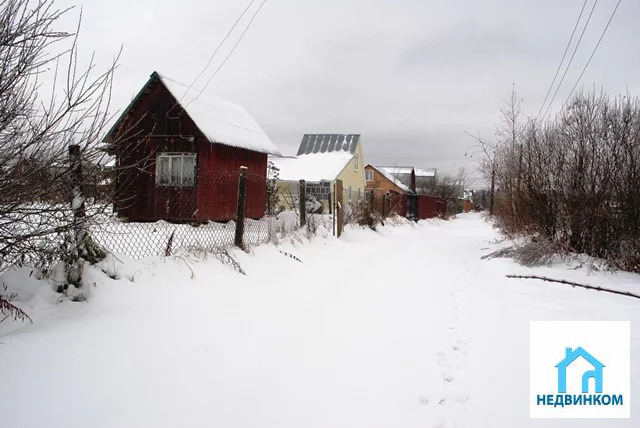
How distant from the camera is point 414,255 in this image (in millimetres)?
9859

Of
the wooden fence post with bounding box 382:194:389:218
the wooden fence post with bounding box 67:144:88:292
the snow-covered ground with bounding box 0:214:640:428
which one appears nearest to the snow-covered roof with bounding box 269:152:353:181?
the wooden fence post with bounding box 382:194:389:218

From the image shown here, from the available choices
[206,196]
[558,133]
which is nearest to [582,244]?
[558,133]

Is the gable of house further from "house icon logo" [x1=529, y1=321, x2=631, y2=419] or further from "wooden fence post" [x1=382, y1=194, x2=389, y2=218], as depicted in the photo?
"house icon logo" [x1=529, y1=321, x2=631, y2=419]

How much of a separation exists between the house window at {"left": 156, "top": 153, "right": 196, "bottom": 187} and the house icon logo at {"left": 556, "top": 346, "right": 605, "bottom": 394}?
11528 millimetres

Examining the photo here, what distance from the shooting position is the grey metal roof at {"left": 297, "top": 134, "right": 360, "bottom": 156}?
99.0 feet

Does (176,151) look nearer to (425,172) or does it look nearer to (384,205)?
(384,205)

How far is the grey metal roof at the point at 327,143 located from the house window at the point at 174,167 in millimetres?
18053

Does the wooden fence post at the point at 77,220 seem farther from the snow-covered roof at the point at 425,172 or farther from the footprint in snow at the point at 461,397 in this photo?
the snow-covered roof at the point at 425,172

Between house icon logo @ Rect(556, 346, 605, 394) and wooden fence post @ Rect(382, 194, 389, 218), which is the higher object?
wooden fence post @ Rect(382, 194, 389, 218)

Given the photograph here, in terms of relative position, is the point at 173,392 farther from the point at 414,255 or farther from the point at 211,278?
the point at 414,255

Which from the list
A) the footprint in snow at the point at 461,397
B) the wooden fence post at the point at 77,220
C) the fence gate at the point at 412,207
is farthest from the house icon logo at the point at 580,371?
the fence gate at the point at 412,207

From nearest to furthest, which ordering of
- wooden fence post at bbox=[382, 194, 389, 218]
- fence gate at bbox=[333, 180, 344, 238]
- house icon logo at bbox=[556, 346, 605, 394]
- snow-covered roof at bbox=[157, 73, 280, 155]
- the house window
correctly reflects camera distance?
house icon logo at bbox=[556, 346, 605, 394] < fence gate at bbox=[333, 180, 344, 238] < snow-covered roof at bbox=[157, 73, 280, 155] < the house window < wooden fence post at bbox=[382, 194, 389, 218]

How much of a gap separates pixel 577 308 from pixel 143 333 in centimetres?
459

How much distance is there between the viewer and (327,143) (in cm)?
3078
